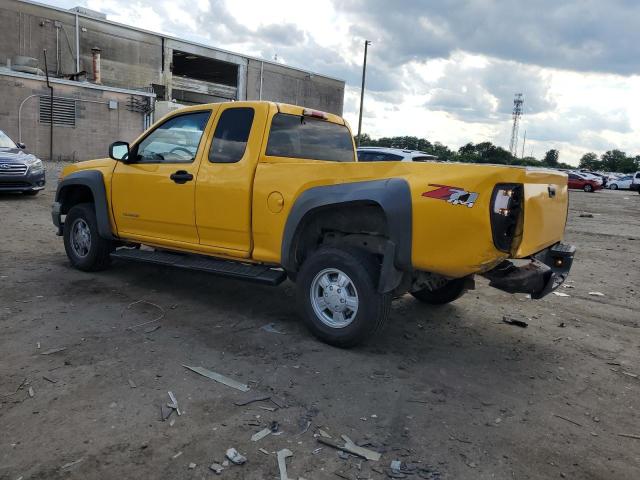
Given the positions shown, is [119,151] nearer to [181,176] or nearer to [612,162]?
[181,176]

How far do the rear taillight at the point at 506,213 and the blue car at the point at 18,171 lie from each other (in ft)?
38.6

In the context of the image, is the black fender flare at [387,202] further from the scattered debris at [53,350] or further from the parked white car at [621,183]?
the parked white car at [621,183]

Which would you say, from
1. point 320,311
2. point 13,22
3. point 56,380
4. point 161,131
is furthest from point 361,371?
point 13,22

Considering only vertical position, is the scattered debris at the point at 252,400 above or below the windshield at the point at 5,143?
below

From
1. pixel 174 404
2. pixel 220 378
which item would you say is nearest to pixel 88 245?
pixel 220 378

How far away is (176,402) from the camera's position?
331 cm

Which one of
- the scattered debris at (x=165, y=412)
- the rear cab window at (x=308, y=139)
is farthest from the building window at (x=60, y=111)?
the scattered debris at (x=165, y=412)

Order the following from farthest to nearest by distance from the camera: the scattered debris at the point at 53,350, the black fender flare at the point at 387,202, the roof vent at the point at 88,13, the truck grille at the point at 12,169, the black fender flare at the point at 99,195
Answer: the roof vent at the point at 88,13 → the truck grille at the point at 12,169 → the black fender flare at the point at 99,195 → the scattered debris at the point at 53,350 → the black fender flare at the point at 387,202

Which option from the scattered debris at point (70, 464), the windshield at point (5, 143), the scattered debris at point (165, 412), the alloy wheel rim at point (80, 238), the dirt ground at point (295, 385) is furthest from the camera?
the windshield at point (5, 143)

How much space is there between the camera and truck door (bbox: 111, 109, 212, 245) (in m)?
5.24

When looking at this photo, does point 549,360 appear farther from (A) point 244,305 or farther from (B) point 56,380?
(B) point 56,380

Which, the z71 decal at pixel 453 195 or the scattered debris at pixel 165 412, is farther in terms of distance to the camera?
the z71 decal at pixel 453 195

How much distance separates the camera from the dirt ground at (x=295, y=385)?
279cm

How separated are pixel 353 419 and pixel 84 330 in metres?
2.55
